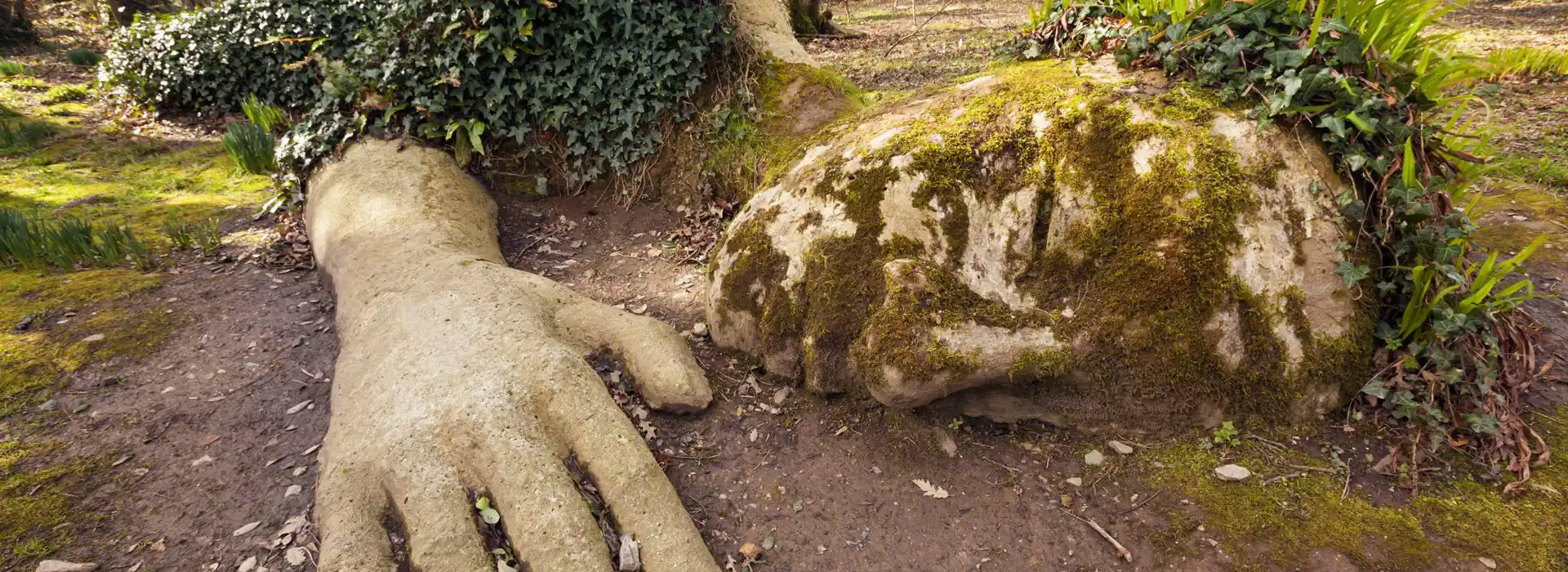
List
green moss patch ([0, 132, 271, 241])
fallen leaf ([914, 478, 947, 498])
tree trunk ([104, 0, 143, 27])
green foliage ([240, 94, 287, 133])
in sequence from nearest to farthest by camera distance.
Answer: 1. fallen leaf ([914, 478, 947, 498])
2. green moss patch ([0, 132, 271, 241])
3. green foliage ([240, 94, 287, 133])
4. tree trunk ([104, 0, 143, 27])

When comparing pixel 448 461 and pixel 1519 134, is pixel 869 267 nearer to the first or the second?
pixel 448 461

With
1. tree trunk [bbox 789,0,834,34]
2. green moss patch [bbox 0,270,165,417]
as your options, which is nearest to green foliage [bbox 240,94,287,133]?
green moss patch [bbox 0,270,165,417]

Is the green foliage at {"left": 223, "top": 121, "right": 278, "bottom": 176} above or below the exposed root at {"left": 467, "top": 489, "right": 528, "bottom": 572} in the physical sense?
above

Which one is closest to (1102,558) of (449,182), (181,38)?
(449,182)

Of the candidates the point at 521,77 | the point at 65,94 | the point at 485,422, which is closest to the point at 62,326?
the point at 521,77

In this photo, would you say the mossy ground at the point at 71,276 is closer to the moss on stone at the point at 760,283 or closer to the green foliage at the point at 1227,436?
the moss on stone at the point at 760,283

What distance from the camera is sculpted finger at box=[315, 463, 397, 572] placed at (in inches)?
87.1

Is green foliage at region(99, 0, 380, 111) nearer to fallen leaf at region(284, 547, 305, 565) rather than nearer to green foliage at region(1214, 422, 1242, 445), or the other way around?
fallen leaf at region(284, 547, 305, 565)

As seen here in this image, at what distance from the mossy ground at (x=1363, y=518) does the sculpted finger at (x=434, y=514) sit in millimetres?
2348

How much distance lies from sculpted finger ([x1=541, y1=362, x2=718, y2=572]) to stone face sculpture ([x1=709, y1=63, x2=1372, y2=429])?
2.55 feet

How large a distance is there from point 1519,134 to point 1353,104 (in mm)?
4347

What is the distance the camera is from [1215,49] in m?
2.60

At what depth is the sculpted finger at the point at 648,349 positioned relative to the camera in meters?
2.94

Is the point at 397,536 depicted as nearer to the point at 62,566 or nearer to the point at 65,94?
the point at 62,566
